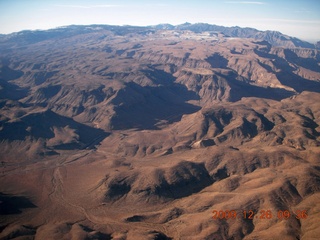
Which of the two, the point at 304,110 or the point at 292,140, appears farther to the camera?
the point at 304,110

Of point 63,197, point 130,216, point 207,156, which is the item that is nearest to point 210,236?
point 130,216

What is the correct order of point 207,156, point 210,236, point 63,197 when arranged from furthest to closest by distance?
1. point 207,156
2. point 63,197
3. point 210,236

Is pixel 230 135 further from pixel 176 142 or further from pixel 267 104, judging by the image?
pixel 267 104

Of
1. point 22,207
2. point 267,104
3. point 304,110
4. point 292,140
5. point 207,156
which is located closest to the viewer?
point 22,207

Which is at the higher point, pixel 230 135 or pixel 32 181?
pixel 230 135

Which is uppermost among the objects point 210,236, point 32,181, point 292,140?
point 292,140

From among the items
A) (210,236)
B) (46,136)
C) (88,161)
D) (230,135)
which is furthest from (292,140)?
(46,136)
